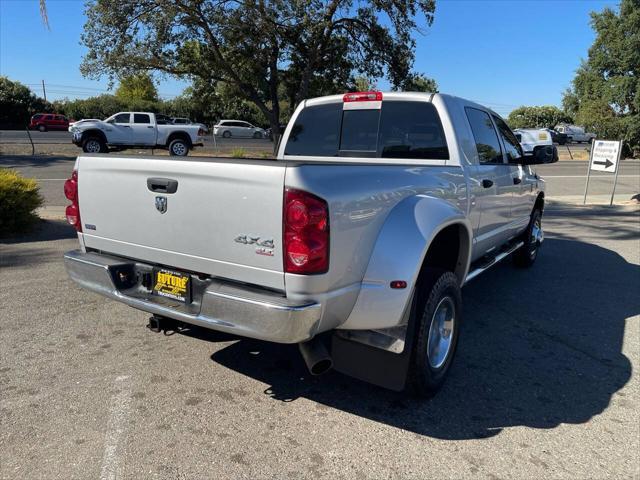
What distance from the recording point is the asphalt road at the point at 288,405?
2.67 m

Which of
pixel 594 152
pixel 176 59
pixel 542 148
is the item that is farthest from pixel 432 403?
pixel 176 59

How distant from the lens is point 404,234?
115 inches

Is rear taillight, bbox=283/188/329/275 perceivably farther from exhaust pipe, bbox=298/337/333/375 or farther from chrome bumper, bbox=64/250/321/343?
exhaust pipe, bbox=298/337/333/375

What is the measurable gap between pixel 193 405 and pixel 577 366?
2890mm

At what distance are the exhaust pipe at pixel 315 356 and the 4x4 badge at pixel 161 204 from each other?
1122mm

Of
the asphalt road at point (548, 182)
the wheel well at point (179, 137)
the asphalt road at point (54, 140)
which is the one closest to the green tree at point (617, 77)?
the asphalt road at point (548, 182)

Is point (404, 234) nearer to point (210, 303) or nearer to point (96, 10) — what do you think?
point (210, 303)

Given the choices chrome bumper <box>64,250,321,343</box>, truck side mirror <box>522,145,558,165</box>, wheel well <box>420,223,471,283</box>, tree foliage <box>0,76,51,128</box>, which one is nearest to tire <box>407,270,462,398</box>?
wheel well <box>420,223,471,283</box>

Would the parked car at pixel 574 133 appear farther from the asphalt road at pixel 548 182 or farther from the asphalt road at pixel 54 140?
the asphalt road at pixel 54 140

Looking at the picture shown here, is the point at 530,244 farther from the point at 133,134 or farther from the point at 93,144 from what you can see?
the point at 93,144

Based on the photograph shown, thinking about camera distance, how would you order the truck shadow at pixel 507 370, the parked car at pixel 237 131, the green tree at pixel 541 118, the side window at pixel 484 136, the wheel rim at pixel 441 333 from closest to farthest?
the truck shadow at pixel 507 370 < the wheel rim at pixel 441 333 < the side window at pixel 484 136 < the parked car at pixel 237 131 < the green tree at pixel 541 118

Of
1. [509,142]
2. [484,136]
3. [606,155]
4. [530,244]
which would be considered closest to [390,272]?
[484,136]

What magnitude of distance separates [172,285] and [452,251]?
2109mm

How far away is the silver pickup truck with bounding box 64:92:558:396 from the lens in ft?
8.36
